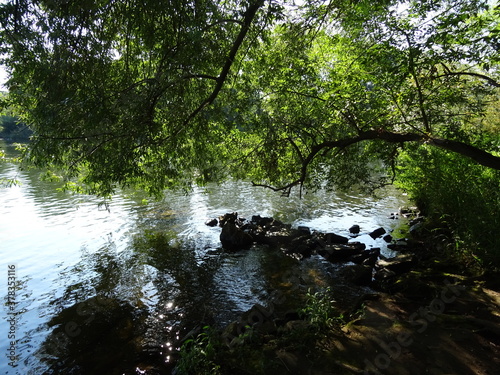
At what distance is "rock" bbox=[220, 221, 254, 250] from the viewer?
13273 mm

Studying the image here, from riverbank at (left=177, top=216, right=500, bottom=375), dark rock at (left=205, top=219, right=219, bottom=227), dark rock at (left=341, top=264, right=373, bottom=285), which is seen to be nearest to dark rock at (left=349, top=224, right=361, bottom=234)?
dark rock at (left=341, top=264, right=373, bottom=285)

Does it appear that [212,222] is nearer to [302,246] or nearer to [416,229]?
[302,246]

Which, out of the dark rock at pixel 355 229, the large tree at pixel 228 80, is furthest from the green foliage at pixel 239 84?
the dark rock at pixel 355 229

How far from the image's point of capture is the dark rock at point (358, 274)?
921 centimetres

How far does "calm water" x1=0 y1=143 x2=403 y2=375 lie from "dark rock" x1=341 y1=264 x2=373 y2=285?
0.48 m

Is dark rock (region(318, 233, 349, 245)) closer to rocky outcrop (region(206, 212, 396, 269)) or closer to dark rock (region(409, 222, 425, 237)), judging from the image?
rocky outcrop (region(206, 212, 396, 269))

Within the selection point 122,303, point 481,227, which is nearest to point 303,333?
point 481,227

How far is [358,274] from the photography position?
9352 mm

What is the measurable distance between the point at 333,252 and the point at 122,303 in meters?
7.38

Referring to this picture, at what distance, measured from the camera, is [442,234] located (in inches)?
438

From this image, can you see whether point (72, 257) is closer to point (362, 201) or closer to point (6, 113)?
point (6, 113)

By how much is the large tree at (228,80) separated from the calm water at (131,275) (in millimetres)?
2852

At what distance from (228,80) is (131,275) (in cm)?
755

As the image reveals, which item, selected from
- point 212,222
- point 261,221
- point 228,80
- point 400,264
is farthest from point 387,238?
point 228,80
